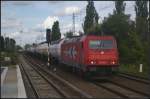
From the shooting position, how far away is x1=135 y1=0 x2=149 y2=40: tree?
60.0 m

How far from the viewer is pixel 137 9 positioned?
227 feet

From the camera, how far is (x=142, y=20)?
2413 inches

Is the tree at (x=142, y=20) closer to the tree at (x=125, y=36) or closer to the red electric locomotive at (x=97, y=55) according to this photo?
the tree at (x=125, y=36)

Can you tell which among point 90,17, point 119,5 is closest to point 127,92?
point 119,5

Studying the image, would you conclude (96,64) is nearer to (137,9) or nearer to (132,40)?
(132,40)

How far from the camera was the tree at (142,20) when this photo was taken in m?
60.0

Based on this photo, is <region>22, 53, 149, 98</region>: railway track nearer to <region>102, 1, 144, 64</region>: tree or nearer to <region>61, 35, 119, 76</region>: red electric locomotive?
<region>61, 35, 119, 76</region>: red electric locomotive

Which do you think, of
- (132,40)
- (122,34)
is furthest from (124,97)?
(122,34)

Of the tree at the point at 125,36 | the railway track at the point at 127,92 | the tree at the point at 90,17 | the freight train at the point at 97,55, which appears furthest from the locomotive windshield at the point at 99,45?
the tree at the point at 90,17

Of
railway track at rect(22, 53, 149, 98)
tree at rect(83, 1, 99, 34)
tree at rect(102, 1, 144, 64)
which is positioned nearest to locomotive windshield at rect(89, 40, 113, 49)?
railway track at rect(22, 53, 149, 98)

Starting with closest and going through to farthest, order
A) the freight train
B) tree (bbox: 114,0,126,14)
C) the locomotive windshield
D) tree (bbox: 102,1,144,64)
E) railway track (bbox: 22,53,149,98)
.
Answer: railway track (bbox: 22,53,149,98)
the freight train
the locomotive windshield
tree (bbox: 102,1,144,64)
tree (bbox: 114,0,126,14)

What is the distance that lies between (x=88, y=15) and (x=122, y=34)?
16.5 m

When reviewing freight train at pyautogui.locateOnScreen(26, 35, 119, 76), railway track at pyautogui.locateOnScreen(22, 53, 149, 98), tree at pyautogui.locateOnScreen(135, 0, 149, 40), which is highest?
tree at pyautogui.locateOnScreen(135, 0, 149, 40)

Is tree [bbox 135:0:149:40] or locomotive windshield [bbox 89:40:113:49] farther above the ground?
tree [bbox 135:0:149:40]
